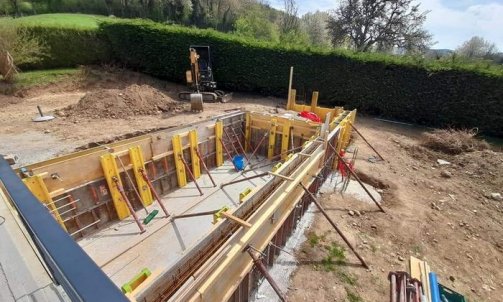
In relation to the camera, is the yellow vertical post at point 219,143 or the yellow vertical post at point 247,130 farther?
the yellow vertical post at point 247,130

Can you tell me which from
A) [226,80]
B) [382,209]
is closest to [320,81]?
[226,80]

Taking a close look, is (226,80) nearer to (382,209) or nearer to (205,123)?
(205,123)

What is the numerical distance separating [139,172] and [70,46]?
49.2ft

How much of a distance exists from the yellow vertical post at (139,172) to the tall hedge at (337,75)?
11.3m

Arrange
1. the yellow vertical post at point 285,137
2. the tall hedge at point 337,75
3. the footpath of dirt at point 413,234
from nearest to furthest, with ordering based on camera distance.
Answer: the footpath of dirt at point 413,234 → the yellow vertical post at point 285,137 → the tall hedge at point 337,75

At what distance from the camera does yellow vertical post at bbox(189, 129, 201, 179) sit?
8039 millimetres

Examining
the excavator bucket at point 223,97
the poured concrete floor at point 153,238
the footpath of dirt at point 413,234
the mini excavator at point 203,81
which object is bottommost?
the poured concrete floor at point 153,238

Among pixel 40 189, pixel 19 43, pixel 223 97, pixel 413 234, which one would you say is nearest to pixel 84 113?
pixel 19 43

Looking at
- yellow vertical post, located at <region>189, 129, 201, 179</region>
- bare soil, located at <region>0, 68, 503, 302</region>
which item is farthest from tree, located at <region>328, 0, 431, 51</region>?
yellow vertical post, located at <region>189, 129, 201, 179</region>

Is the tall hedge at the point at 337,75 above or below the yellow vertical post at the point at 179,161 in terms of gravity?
above

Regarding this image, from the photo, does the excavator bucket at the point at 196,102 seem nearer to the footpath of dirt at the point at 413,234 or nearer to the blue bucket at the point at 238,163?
the blue bucket at the point at 238,163

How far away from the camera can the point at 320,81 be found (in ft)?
50.2

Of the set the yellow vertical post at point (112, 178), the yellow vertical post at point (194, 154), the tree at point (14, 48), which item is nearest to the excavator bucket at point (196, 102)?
the yellow vertical post at point (194, 154)

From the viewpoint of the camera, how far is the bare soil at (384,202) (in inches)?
190
